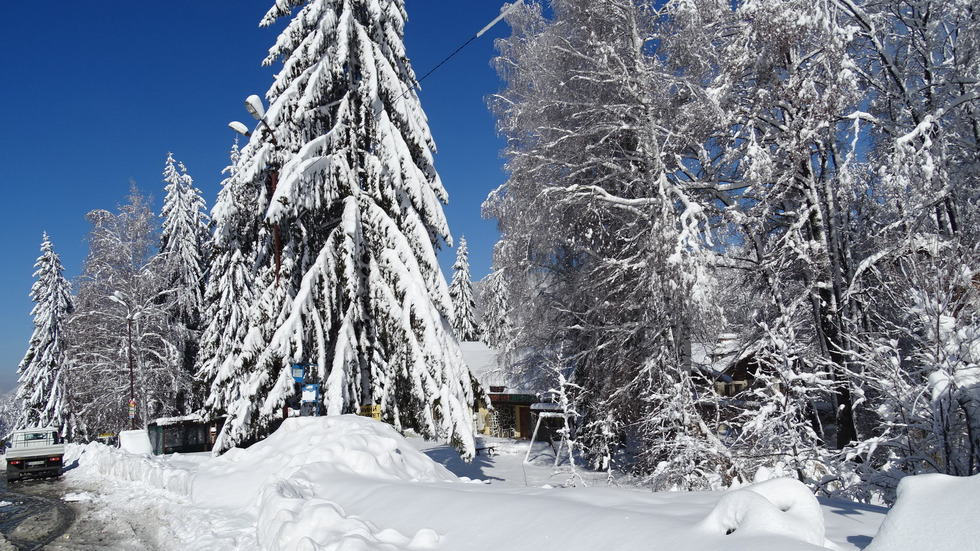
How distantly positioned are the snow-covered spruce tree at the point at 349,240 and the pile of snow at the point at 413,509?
231 centimetres

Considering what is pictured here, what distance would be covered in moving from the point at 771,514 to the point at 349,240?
406 inches

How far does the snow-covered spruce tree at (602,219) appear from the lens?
1183cm

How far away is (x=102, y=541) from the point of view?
8.09 metres

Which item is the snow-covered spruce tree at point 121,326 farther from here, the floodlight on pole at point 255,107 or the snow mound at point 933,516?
the snow mound at point 933,516

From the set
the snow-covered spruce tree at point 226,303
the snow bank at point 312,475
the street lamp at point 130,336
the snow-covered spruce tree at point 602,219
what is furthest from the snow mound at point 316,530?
the street lamp at point 130,336

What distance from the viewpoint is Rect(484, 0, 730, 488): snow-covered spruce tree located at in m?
11.8

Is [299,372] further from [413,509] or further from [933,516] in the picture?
[933,516]

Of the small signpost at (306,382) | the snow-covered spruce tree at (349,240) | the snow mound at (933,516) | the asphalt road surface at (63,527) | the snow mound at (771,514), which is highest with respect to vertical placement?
the snow-covered spruce tree at (349,240)

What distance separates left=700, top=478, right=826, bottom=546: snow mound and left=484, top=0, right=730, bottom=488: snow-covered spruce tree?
7.18 meters

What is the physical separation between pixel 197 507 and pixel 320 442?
2206mm

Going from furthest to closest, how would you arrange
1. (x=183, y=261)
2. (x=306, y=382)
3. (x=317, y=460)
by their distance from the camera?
(x=183, y=261) < (x=306, y=382) < (x=317, y=460)

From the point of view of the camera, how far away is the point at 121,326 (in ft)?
101

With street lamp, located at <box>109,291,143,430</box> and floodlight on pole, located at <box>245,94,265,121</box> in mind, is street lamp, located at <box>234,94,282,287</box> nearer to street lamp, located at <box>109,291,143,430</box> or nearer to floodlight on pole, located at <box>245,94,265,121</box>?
floodlight on pole, located at <box>245,94,265,121</box>

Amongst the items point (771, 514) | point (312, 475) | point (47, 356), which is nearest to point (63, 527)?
point (312, 475)
